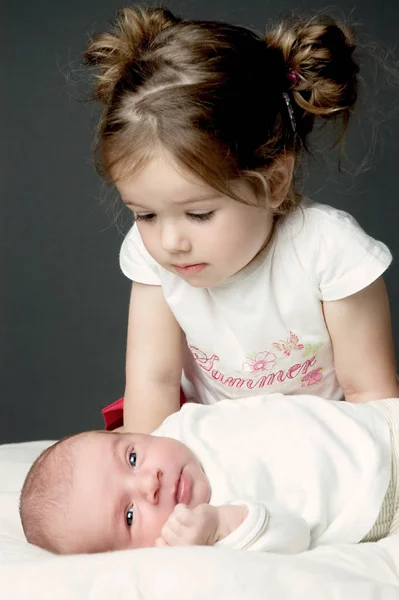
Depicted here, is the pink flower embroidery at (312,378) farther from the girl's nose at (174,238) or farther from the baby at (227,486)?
the girl's nose at (174,238)

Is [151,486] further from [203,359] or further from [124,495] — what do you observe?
[203,359]

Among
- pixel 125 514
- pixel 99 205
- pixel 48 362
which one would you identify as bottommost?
pixel 48 362

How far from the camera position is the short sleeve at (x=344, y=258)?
6.66 feet

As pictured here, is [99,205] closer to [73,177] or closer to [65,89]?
[73,177]

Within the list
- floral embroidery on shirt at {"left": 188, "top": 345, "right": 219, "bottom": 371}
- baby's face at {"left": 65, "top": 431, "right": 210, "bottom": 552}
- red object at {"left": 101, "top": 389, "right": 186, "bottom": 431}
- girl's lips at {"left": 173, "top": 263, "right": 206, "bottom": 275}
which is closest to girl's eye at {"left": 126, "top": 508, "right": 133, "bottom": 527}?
baby's face at {"left": 65, "top": 431, "right": 210, "bottom": 552}

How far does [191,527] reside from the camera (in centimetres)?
164

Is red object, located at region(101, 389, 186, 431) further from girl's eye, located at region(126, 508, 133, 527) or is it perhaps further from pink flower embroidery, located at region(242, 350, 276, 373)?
girl's eye, located at region(126, 508, 133, 527)

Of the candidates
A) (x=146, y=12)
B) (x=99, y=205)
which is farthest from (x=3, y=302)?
(x=146, y=12)

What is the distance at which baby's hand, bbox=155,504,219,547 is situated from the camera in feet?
5.38

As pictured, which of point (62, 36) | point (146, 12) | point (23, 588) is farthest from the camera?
point (62, 36)

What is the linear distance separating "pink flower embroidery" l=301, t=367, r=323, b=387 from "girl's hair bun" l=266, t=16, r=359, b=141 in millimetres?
484

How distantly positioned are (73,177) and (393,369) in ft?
4.20

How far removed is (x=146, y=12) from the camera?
6.72 feet

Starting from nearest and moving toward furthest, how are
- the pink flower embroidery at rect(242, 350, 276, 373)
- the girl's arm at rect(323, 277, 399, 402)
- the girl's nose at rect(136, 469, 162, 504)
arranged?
the girl's nose at rect(136, 469, 162, 504)
the girl's arm at rect(323, 277, 399, 402)
the pink flower embroidery at rect(242, 350, 276, 373)
